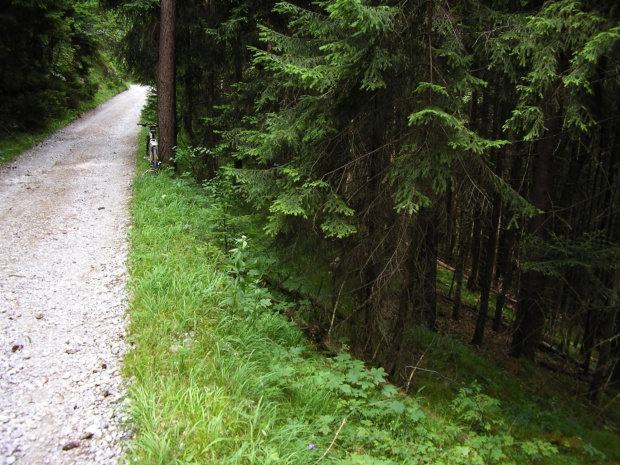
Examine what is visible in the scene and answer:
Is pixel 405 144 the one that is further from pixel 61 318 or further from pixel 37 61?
pixel 37 61

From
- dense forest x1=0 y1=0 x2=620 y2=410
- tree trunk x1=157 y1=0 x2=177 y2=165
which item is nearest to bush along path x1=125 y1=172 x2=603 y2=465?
dense forest x1=0 y1=0 x2=620 y2=410

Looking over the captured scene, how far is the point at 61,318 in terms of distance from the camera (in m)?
4.45

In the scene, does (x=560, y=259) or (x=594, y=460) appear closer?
(x=594, y=460)

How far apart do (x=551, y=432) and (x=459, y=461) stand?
10.2ft

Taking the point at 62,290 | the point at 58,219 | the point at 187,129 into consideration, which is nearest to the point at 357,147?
the point at 62,290

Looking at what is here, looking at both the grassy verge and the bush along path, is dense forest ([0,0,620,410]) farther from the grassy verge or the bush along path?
the grassy verge

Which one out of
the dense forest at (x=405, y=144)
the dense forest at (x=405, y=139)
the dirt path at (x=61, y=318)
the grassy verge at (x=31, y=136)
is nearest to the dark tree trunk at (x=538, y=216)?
the dense forest at (x=405, y=144)

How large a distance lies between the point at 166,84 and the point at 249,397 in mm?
9447

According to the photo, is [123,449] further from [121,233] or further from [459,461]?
[121,233]

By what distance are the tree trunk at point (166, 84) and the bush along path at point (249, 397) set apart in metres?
5.85

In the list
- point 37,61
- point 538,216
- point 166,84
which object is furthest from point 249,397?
point 37,61

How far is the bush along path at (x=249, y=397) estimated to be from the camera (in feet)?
9.33

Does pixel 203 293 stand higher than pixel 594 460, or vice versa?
pixel 203 293

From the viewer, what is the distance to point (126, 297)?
486cm
